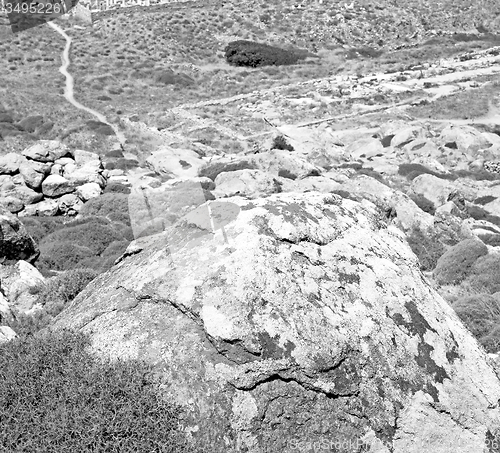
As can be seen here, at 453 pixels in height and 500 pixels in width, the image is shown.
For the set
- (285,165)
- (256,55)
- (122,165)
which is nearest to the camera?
(285,165)

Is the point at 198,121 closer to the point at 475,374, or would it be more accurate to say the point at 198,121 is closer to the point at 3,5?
the point at 475,374

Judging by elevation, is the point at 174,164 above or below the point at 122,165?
above

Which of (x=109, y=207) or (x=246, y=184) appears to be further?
(x=246, y=184)

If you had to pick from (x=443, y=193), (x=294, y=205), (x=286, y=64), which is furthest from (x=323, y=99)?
(x=294, y=205)

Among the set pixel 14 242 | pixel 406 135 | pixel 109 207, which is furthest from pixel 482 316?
pixel 406 135

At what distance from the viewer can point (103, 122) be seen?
1655 inches

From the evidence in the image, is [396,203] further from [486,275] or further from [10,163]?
→ [10,163]

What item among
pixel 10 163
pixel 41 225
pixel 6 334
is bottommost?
pixel 10 163

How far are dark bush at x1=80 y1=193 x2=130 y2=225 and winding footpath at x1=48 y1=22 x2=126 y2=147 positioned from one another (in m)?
14.6

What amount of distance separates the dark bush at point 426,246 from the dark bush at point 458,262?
722 mm

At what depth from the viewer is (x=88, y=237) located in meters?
17.6

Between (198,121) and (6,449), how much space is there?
140ft

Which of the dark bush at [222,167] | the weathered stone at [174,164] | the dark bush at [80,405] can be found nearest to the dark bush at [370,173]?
the dark bush at [222,167]

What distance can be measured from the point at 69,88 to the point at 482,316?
5170 centimetres
